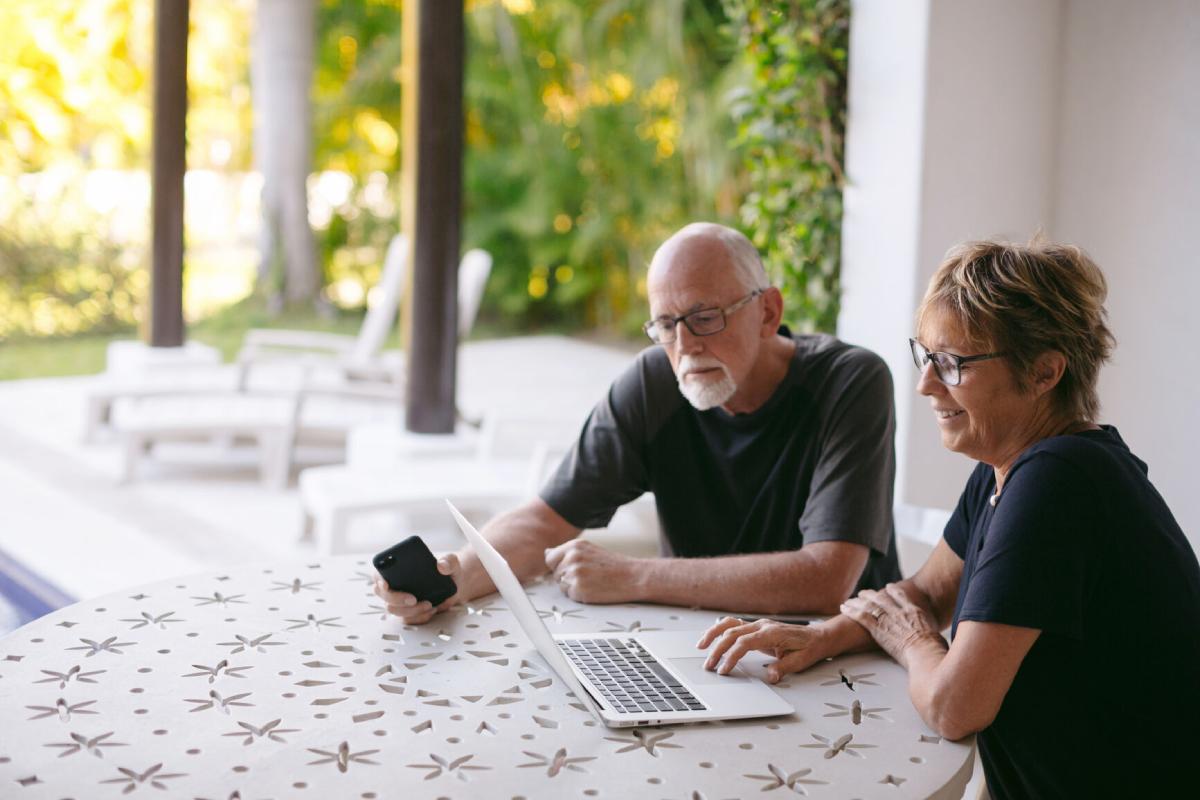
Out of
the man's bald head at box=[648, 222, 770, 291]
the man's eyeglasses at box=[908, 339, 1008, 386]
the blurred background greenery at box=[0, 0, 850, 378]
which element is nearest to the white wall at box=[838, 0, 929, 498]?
the man's bald head at box=[648, 222, 770, 291]

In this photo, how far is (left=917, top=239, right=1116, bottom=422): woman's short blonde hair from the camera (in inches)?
63.7

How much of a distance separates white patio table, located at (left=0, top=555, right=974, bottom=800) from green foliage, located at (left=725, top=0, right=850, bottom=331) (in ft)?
6.81

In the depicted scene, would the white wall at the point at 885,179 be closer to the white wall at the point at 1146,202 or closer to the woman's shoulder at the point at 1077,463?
the white wall at the point at 1146,202

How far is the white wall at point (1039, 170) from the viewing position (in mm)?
3158

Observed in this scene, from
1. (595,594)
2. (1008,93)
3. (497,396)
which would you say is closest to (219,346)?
(497,396)

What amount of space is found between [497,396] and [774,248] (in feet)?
16.9

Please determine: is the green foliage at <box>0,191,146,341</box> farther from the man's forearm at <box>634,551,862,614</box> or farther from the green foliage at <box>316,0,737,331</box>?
the man's forearm at <box>634,551,862,614</box>

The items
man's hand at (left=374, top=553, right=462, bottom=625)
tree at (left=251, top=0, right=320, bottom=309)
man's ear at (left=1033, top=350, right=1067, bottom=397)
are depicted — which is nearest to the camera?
man's ear at (left=1033, top=350, right=1067, bottom=397)

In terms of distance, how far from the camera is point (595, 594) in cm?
201

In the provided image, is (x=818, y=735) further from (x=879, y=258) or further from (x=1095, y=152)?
(x=1095, y=152)

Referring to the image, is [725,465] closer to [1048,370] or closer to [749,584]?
[749,584]

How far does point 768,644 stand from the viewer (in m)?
1.74

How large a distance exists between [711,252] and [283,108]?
344 inches

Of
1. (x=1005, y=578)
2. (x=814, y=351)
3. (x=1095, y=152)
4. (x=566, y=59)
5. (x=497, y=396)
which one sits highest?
(x=566, y=59)
